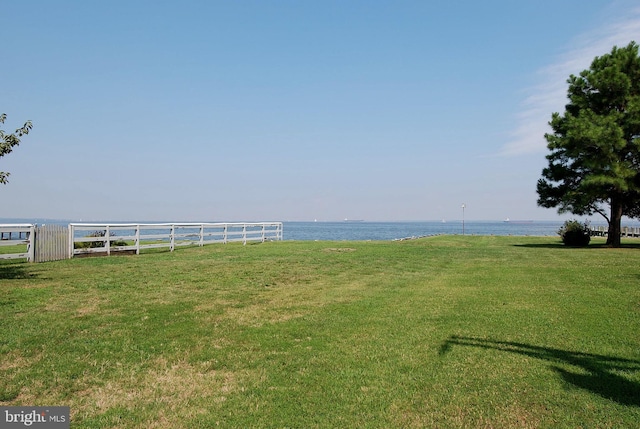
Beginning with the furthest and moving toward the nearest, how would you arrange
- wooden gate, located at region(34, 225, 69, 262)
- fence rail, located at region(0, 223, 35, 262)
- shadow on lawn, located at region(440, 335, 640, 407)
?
1. wooden gate, located at region(34, 225, 69, 262)
2. fence rail, located at region(0, 223, 35, 262)
3. shadow on lawn, located at region(440, 335, 640, 407)

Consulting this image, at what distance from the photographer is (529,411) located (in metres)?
4.41

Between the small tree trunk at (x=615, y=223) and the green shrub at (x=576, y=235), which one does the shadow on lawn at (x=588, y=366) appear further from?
the green shrub at (x=576, y=235)

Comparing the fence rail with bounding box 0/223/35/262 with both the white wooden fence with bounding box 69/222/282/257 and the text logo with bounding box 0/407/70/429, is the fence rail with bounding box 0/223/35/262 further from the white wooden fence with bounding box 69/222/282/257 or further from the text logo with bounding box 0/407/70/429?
the text logo with bounding box 0/407/70/429

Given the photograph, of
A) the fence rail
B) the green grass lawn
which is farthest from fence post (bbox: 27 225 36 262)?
the green grass lawn

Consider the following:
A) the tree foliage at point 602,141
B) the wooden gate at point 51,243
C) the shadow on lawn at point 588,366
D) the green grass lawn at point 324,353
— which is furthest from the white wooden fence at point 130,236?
the tree foliage at point 602,141

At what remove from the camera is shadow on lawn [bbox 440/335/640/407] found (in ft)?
16.0

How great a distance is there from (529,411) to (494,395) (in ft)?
1.40

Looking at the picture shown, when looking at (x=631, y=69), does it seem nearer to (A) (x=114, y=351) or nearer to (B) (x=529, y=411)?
(B) (x=529, y=411)

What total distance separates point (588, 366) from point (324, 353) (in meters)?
3.45

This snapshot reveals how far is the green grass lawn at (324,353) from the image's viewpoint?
442cm

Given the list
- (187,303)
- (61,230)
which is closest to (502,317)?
(187,303)

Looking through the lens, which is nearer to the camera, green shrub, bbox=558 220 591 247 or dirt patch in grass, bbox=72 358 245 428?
dirt patch in grass, bbox=72 358 245 428

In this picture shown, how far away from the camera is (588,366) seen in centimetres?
563

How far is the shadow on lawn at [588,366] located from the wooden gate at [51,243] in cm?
1763
